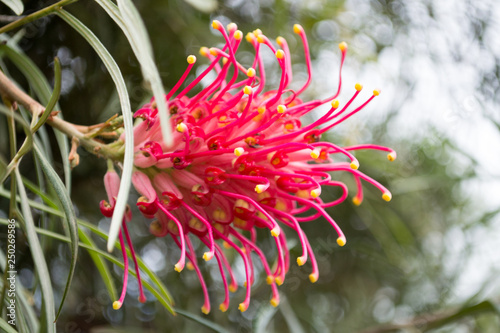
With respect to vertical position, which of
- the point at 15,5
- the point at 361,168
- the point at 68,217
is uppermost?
the point at 15,5

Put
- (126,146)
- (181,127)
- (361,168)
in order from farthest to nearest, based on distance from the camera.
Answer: (361,168) < (181,127) < (126,146)

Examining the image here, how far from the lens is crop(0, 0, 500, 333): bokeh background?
94cm

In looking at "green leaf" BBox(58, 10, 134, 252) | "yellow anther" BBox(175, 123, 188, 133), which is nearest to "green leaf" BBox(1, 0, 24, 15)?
"green leaf" BBox(58, 10, 134, 252)

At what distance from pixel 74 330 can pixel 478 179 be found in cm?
88

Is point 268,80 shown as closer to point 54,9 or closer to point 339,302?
point 339,302

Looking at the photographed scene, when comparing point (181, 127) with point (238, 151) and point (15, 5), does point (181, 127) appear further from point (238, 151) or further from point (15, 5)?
point (15, 5)

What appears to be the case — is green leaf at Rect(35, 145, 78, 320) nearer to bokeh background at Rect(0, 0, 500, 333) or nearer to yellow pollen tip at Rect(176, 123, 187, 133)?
yellow pollen tip at Rect(176, 123, 187, 133)

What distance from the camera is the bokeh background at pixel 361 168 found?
3.07ft

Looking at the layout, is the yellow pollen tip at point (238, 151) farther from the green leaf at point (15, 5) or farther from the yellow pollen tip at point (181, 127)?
the green leaf at point (15, 5)

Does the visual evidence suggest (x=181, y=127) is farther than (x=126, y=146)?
Yes

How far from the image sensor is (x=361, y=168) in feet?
3.81

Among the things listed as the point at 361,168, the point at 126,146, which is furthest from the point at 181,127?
the point at 361,168

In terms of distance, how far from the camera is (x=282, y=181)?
1.77 feet

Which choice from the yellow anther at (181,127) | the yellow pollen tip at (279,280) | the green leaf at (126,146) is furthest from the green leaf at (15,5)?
the yellow pollen tip at (279,280)
